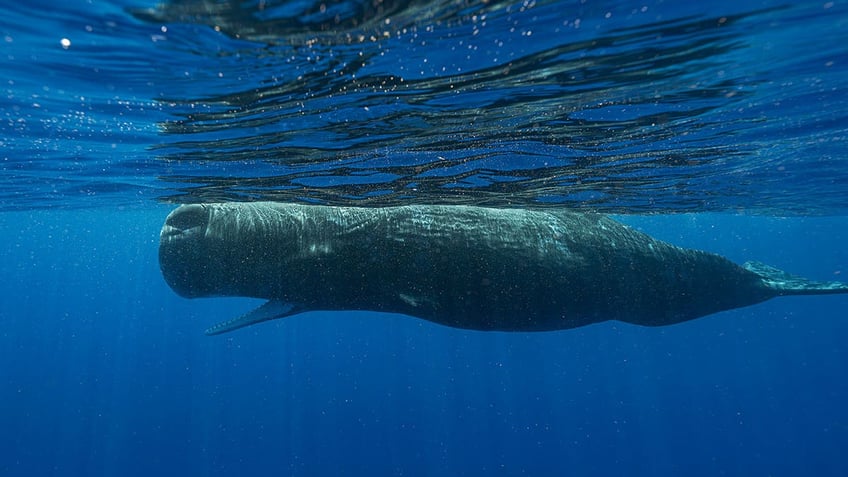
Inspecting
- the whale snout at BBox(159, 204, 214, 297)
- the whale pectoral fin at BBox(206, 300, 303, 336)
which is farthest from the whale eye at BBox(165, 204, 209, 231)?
the whale pectoral fin at BBox(206, 300, 303, 336)

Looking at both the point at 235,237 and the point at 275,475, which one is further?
the point at 275,475

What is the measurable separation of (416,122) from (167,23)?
14.8 ft

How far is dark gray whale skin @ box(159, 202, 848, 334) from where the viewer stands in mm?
7785

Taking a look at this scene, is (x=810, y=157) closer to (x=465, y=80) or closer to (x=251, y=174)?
(x=465, y=80)

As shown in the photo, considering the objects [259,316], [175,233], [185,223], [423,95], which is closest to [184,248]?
[175,233]

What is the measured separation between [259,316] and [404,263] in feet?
7.29

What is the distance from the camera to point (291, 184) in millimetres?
13758

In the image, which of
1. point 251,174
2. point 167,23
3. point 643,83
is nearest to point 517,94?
point 643,83

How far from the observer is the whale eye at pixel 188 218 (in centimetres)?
771

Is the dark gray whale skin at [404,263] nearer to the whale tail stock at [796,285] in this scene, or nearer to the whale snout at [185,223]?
the whale snout at [185,223]

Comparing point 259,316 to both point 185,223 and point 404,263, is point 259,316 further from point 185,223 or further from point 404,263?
point 404,263

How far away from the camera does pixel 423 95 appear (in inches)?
307

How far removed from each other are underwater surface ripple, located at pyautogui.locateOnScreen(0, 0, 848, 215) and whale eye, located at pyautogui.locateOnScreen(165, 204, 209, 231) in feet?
5.32

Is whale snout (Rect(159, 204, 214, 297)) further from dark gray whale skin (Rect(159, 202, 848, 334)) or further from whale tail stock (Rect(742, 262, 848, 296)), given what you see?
whale tail stock (Rect(742, 262, 848, 296))
